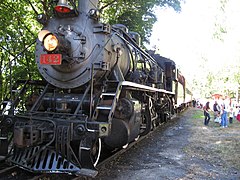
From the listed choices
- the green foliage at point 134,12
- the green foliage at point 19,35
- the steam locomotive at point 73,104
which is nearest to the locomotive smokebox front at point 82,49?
the steam locomotive at point 73,104

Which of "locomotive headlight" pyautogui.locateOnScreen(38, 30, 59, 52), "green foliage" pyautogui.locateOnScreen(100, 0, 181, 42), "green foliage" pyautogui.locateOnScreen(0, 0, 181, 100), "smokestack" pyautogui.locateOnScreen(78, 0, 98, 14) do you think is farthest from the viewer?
"green foliage" pyautogui.locateOnScreen(100, 0, 181, 42)

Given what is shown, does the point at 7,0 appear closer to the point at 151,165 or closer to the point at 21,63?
the point at 21,63

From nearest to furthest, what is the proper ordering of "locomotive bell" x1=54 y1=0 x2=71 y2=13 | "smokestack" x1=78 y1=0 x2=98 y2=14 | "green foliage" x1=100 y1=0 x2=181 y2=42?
"locomotive bell" x1=54 y1=0 x2=71 y2=13 → "smokestack" x1=78 y1=0 x2=98 y2=14 → "green foliage" x1=100 y1=0 x2=181 y2=42

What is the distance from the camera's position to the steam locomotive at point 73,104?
4258 millimetres

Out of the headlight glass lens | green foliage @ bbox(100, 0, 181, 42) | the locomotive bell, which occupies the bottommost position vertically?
the headlight glass lens

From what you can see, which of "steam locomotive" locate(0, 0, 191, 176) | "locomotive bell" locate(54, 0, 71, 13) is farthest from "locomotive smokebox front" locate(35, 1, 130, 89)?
"locomotive bell" locate(54, 0, 71, 13)

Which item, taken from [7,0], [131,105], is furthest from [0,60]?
[131,105]

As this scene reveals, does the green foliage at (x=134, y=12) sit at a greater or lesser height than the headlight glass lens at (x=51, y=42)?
greater

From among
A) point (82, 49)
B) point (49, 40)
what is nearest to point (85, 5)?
point (82, 49)

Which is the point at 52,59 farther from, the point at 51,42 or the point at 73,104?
the point at 73,104

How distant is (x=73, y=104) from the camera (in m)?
5.20

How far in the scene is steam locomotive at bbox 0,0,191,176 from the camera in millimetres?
4258

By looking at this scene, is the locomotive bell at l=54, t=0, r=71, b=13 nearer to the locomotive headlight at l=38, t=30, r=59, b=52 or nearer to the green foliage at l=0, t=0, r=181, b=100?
the locomotive headlight at l=38, t=30, r=59, b=52

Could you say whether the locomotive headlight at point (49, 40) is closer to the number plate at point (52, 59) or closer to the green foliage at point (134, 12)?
the number plate at point (52, 59)
